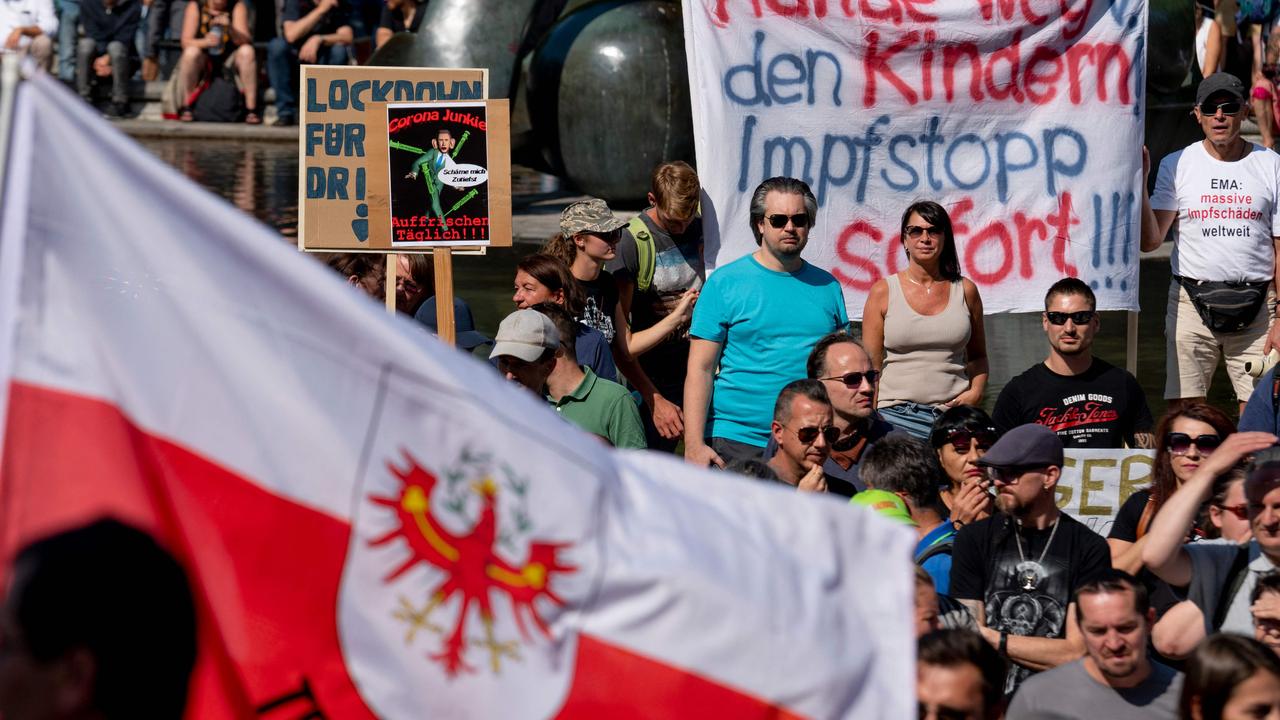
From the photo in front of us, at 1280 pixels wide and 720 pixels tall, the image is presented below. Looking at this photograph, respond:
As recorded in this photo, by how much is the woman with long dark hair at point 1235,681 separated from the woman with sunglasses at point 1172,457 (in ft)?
4.65

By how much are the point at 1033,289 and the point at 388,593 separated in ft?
16.1

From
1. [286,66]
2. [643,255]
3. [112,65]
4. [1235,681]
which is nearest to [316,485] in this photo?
[1235,681]

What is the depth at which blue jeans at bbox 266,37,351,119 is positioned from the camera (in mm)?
19953

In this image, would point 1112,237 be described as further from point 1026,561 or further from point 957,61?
point 1026,561

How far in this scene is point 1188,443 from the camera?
17.1ft

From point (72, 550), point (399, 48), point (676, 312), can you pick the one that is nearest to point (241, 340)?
point (72, 550)

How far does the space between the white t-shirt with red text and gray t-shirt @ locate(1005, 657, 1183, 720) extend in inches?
138

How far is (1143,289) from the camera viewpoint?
460 inches

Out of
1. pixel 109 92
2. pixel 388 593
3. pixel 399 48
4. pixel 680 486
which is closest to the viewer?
pixel 388 593

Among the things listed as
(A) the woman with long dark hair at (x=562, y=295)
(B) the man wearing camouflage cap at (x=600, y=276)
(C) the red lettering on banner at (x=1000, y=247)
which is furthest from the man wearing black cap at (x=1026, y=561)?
(C) the red lettering on banner at (x=1000, y=247)

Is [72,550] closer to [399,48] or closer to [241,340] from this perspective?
[241,340]

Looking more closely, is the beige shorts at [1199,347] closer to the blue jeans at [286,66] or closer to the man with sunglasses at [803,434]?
the man with sunglasses at [803,434]

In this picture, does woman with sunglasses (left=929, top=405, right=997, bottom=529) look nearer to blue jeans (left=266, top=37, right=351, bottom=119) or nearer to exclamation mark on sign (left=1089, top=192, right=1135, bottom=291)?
exclamation mark on sign (left=1089, top=192, right=1135, bottom=291)

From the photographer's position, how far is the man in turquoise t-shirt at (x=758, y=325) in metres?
6.11
